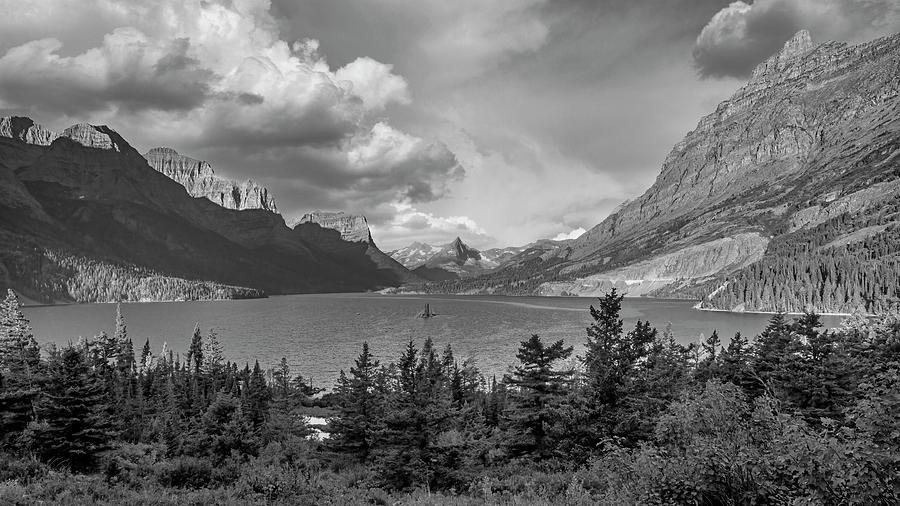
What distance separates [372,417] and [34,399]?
1935cm

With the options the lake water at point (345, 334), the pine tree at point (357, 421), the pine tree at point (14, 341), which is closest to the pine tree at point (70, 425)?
the pine tree at point (357, 421)

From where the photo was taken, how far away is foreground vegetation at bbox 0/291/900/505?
9.72m

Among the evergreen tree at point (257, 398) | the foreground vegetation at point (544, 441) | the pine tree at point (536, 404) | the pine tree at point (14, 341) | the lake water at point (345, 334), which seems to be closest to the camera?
the foreground vegetation at point (544, 441)

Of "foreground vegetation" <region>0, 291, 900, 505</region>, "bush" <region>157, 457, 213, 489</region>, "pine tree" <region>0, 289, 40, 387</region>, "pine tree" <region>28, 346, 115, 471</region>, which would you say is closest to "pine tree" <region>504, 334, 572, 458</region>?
"foreground vegetation" <region>0, 291, 900, 505</region>

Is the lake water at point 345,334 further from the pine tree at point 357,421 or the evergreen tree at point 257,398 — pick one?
the pine tree at point 357,421

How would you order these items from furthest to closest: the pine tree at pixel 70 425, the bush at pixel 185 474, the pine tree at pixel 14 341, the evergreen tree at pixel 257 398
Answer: the evergreen tree at pixel 257 398 → the pine tree at pixel 14 341 → the pine tree at pixel 70 425 → the bush at pixel 185 474

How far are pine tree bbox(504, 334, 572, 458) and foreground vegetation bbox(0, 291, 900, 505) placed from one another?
0.10 metres

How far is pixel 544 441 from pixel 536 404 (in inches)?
86.0

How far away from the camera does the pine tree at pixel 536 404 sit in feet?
93.1

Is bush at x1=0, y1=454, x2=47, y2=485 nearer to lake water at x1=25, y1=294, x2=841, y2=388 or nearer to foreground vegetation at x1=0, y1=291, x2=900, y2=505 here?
foreground vegetation at x1=0, y1=291, x2=900, y2=505

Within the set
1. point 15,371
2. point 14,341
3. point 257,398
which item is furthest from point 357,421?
point 14,341

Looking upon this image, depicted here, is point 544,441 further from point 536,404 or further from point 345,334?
point 345,334

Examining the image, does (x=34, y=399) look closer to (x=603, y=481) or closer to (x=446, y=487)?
(x=446, y=487)

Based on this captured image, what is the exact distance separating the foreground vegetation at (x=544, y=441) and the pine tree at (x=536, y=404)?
0.10 m
